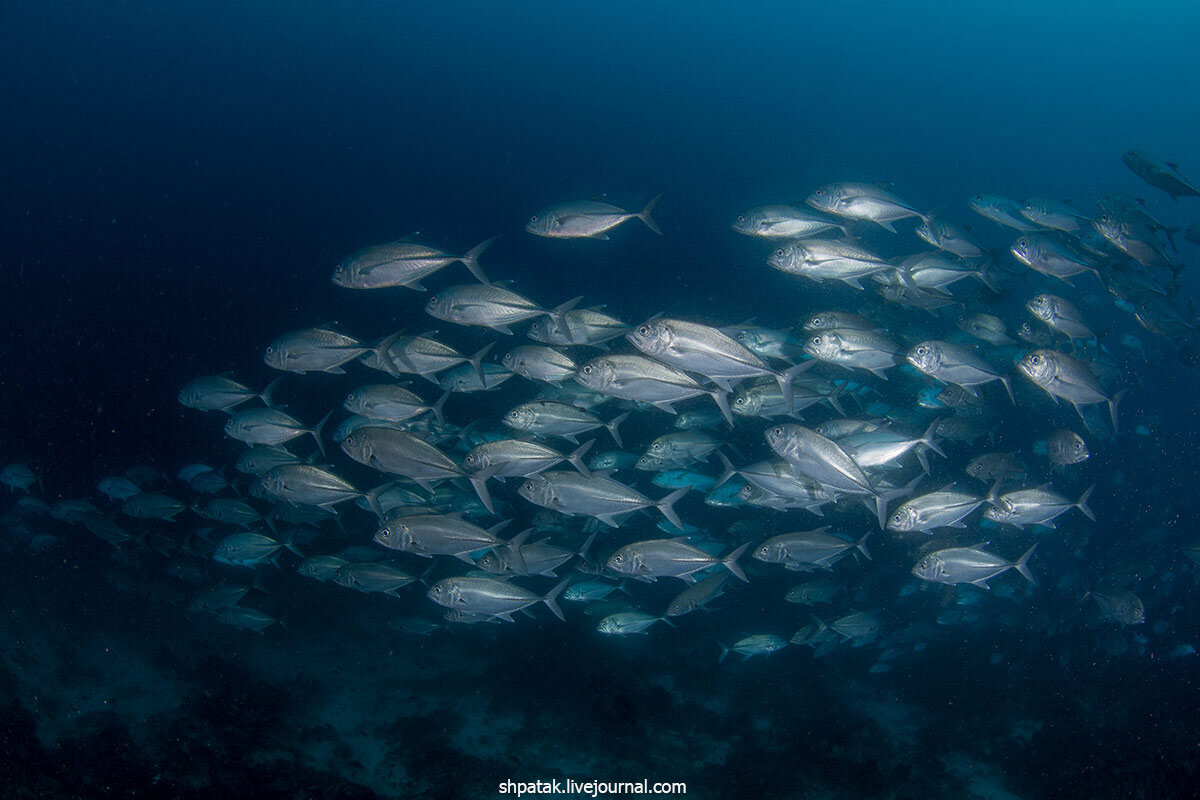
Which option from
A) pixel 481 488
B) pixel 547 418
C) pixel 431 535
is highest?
pixel 547 418

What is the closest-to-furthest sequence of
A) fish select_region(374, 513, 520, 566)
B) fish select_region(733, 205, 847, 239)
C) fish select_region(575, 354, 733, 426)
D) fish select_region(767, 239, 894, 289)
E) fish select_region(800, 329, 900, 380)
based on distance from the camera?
fish select_region(575, 354, 733, 426), fish select_region(374, 513, 520, 566), fish select_region(800, 329, 900, 380), fish select_region(767, 239, 894, 289), fish select_region(733, 205, 847, 239)

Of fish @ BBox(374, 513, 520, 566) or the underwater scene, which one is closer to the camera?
fish @ BBox(374, 513, 520, 566)

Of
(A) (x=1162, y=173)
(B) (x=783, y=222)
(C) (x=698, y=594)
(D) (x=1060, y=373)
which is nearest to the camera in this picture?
(D) (x=1060, y=373)

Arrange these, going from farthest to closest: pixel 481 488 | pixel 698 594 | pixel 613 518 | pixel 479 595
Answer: pixel 613 518, pixel 698 594, pixel 479 595, pixel 481 488

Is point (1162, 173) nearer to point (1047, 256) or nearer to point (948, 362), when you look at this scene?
point (1047, 256)

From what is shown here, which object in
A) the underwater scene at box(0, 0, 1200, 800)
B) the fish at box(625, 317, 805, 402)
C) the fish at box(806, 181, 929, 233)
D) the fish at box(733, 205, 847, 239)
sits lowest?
the underwater scene at box(0, 0, 1200, 800)

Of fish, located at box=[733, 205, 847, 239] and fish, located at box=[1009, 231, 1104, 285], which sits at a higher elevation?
fish, located at box=[733, 205, 847, 239]

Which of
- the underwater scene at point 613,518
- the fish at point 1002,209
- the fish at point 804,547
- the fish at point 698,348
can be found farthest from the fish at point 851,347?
the fish at point 1002,209

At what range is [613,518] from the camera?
24.8 ft

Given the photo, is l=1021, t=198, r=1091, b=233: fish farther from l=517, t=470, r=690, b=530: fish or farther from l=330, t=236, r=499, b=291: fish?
l=330, t=236, r=499, b=291: fish

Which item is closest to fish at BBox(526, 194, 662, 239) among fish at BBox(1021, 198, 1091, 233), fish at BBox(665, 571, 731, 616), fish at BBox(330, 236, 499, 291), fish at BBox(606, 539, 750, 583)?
fish at BBox(330, 236, 499, 291)

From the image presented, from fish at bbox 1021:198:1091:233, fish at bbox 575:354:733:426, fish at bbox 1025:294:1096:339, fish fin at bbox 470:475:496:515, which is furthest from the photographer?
fish at bbox 1021:198:1091:233

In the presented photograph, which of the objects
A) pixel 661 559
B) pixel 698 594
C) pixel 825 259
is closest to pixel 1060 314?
pixel 825 259

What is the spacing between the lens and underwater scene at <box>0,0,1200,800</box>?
4906 mm
